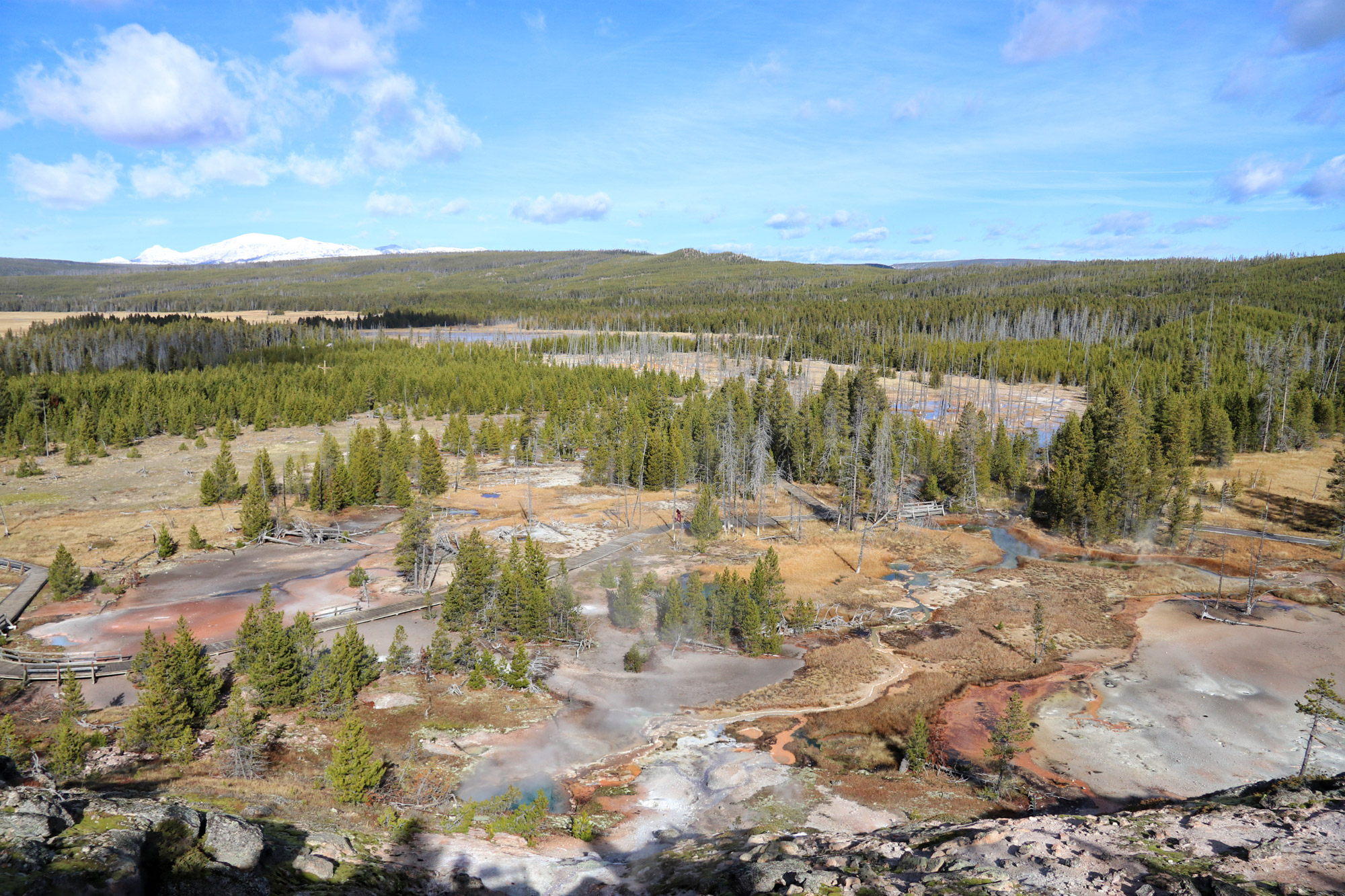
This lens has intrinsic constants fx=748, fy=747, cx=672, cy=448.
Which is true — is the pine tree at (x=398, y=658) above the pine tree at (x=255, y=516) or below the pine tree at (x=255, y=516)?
below

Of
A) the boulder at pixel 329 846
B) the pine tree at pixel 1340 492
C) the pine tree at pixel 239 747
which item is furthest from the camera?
the pine tree at pixel 1340 492

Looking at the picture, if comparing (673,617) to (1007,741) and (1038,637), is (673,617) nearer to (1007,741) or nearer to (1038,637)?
(1007,741)

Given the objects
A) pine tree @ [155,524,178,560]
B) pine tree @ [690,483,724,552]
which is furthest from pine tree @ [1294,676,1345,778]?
pine tree @ [155,524,178,560]

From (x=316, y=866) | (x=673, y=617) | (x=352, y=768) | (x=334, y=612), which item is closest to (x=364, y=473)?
(x=334, y=612)

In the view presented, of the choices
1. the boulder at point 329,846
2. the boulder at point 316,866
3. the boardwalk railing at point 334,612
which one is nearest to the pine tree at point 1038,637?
the boulder at point 329,846

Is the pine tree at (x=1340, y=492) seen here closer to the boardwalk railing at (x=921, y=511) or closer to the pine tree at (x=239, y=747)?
the boardwalk railing at (x=921, y=511)

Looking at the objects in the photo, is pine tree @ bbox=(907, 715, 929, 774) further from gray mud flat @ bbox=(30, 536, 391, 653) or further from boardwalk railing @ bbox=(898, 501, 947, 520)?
boardwalk railing @ bbox=(898, 501, 947, 520)
